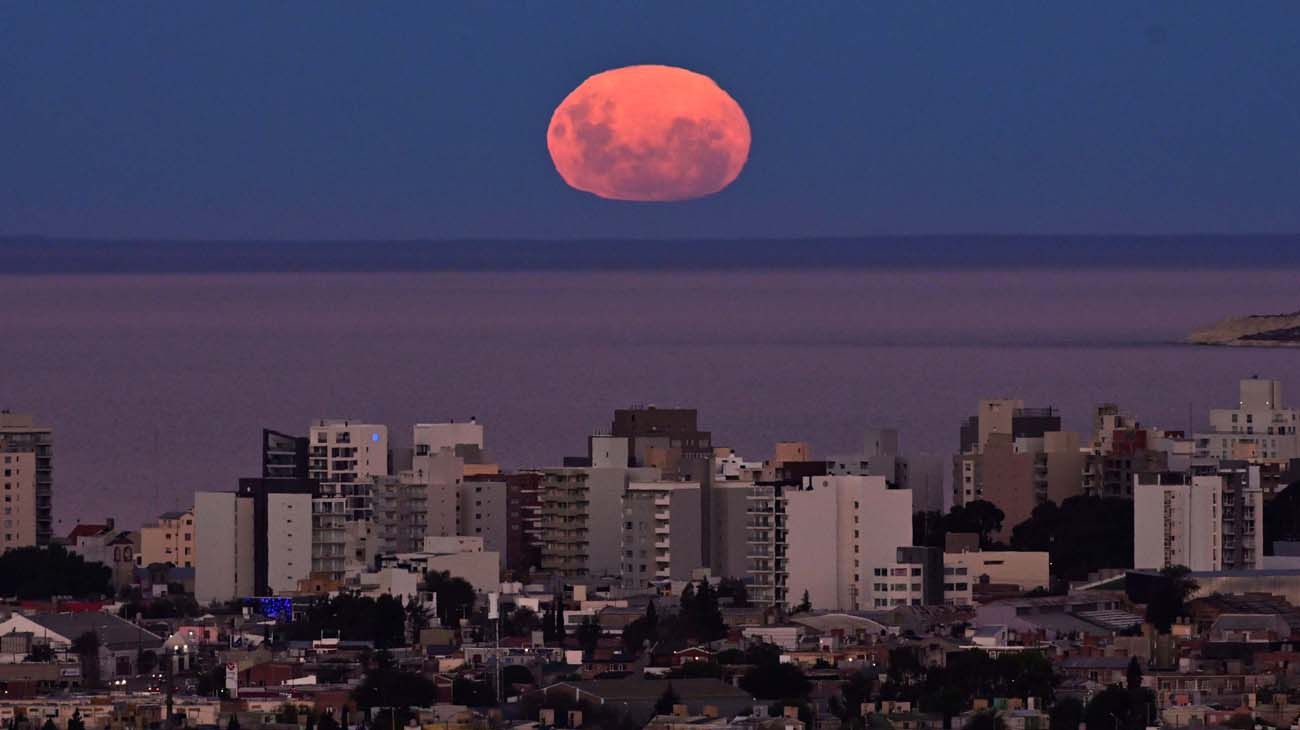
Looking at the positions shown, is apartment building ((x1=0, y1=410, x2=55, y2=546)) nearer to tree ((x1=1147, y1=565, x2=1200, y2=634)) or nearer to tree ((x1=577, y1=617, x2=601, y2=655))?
tree ((x1=577, y1=617, x2=601, y2=655))

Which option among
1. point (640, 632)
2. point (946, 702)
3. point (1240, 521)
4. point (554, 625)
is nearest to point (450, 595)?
point (554, 625)

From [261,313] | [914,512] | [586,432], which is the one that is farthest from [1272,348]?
[914,512]

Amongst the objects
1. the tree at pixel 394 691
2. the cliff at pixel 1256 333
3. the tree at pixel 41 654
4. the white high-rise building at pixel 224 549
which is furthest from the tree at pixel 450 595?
the cliff at pixel 1256 333

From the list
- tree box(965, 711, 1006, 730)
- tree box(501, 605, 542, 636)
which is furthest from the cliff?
tree box(965, 711, 1006, 730)

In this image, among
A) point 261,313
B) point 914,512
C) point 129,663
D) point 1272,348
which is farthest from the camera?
point 261,313

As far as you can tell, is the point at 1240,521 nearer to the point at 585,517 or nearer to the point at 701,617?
the point at 585,517

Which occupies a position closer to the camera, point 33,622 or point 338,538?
point 33,622

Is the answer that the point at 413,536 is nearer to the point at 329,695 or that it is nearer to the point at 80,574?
the point at 80,574
